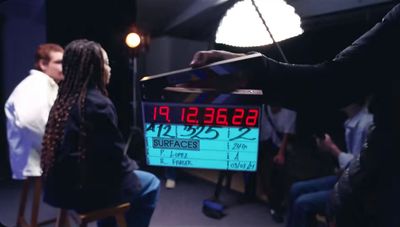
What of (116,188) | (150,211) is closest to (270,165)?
(150,211)

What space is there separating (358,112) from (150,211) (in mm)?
1455

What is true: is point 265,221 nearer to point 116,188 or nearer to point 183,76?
point 116,188

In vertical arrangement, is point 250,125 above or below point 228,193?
above

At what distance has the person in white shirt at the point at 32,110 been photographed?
2.21 metres

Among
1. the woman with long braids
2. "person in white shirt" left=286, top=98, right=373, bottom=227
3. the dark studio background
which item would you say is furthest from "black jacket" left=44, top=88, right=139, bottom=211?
"person in white shirt" left=286, top=98, right=373, bottom=227

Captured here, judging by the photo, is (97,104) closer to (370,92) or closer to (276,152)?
(370,92)

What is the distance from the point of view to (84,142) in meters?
1.70

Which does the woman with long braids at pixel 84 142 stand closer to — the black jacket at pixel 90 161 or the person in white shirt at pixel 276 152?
the black jacket at pixel 90 161

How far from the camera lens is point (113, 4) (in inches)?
150

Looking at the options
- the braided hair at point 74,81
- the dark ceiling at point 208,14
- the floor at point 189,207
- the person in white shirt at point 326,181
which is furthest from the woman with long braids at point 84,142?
the floor at point 189,207

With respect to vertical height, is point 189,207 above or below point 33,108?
below

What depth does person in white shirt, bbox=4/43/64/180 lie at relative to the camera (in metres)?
2.21

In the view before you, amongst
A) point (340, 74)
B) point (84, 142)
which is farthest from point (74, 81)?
point (340, 74)

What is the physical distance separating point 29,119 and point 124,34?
175 cm
